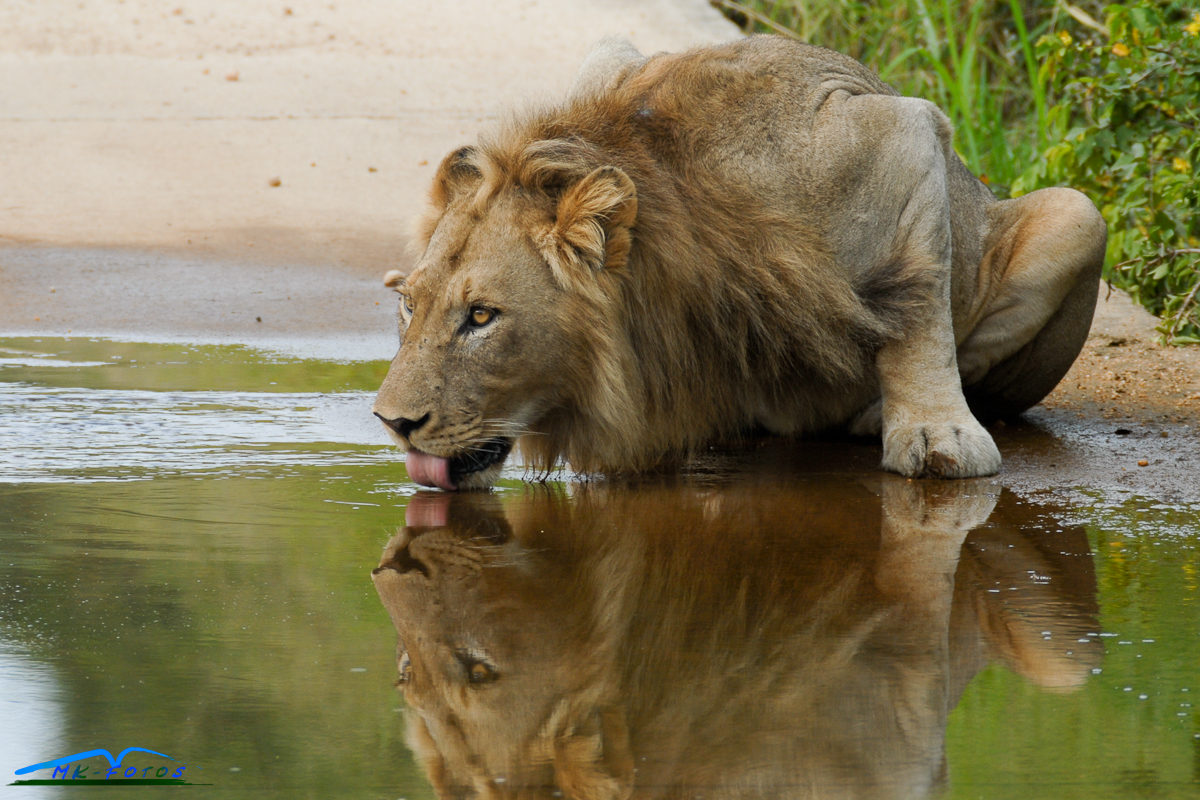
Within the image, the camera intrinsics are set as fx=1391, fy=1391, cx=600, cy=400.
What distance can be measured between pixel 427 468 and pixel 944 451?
5.07 feet

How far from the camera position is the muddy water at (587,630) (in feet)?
6.95

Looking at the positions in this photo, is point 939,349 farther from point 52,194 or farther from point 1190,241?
point 52,194

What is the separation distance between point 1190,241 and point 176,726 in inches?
225

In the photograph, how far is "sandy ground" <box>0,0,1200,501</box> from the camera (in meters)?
5.55

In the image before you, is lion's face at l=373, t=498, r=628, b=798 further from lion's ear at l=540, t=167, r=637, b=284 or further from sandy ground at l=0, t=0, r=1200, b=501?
sandy ground at l=0, t=0, r=1200, b=501

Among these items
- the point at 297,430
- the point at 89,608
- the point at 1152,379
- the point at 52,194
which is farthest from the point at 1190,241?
the point at 52,194

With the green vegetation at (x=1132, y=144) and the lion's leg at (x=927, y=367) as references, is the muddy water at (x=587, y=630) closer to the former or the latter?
the lion's leg at (x=927, y=367)

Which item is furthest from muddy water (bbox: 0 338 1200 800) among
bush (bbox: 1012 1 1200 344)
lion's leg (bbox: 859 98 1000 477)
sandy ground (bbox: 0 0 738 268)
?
sandy ground (bbox: 0 0 738 268)

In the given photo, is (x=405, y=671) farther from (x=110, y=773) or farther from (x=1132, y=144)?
(x=1132, y=144)

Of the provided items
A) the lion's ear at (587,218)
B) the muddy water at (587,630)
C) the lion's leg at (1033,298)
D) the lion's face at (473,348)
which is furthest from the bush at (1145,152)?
the lion's face at (473,348)

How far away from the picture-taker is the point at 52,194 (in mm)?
8828

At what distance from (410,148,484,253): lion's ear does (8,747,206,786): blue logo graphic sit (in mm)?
2287

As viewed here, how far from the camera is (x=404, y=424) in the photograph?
3.73 m

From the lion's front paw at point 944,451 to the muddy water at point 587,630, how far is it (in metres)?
0.08
